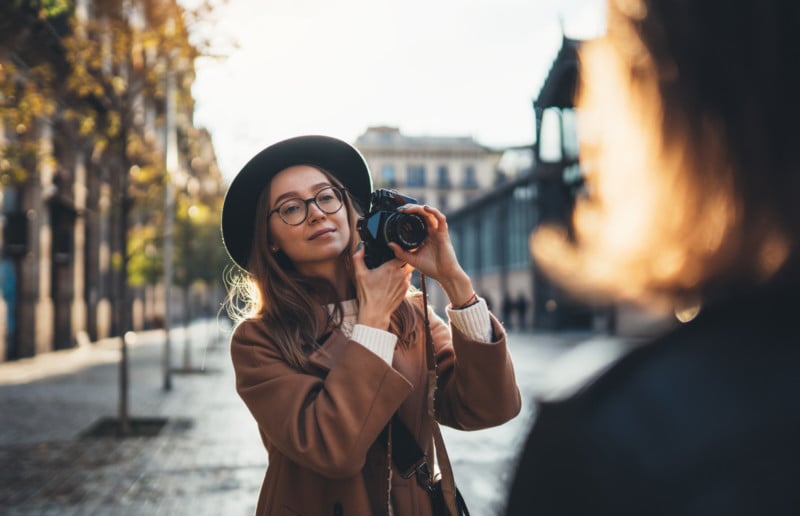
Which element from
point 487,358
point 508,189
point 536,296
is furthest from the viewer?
point 508,189

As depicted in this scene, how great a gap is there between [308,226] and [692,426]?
1.56 metres

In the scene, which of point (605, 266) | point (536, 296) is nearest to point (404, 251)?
point (605, 266)

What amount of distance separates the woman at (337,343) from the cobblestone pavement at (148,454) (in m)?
0.26

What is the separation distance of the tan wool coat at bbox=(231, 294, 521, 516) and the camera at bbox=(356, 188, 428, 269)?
0.25 metres

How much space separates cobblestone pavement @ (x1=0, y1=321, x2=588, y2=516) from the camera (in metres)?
5.63

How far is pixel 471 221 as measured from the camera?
4681 centimetres

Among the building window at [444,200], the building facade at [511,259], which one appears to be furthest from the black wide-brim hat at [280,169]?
the building window at [444,200]

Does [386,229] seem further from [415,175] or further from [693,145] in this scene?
[415,175]

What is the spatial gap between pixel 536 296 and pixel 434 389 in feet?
110

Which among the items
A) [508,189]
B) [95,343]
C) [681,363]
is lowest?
[95,343]

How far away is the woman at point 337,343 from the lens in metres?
1.76

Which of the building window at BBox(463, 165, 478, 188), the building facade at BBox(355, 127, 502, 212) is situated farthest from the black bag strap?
the building window at BBox(463, 165, 478, 188)

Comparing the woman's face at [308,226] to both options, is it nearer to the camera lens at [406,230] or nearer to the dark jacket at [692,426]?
the camera lens at [406,230]

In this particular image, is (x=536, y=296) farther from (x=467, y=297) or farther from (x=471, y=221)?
(x=467, y=297)
